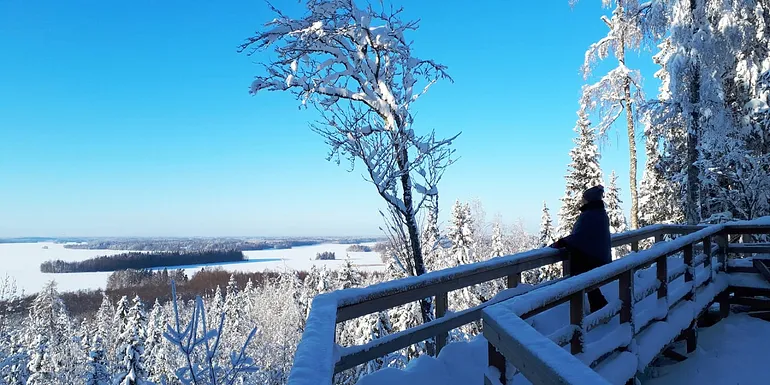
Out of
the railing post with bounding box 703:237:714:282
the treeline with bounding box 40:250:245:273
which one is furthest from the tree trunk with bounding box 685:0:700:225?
the treeline with bounding box 40:250:245:273

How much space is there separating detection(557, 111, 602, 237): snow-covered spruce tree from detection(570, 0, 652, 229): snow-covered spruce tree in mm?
5948

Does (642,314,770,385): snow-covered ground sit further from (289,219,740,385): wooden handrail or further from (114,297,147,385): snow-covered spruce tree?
(114,297,147,385): snow-covered spruce tree

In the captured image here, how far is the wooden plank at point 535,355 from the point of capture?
144 centimetres

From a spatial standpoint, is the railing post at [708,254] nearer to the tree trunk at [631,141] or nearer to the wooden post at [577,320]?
the wooden post at [577,320]

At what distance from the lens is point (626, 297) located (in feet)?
12.7

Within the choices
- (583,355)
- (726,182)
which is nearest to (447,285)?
(583,355)

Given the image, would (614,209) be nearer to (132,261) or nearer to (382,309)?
(382,309)

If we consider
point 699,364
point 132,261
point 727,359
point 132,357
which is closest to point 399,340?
point 699,364

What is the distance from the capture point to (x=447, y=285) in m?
3.99

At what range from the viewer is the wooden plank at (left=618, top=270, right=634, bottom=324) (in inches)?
151

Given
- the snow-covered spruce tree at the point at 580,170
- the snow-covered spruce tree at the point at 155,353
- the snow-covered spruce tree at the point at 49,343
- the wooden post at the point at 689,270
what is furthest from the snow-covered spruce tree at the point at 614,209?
the snow-covered spruce tree at the point at 49,343

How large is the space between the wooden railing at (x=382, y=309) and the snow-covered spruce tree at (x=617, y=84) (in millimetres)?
12676

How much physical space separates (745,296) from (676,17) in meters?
8.16

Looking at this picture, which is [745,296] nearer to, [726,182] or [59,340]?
[726,182]
